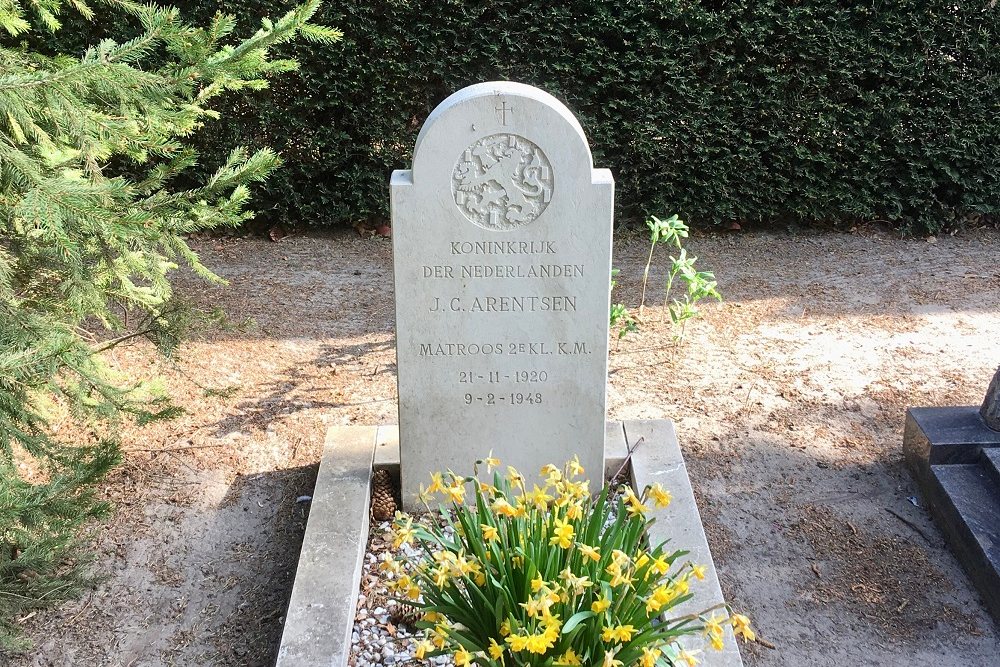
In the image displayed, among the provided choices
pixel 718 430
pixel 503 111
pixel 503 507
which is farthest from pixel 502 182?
pixel 718 430

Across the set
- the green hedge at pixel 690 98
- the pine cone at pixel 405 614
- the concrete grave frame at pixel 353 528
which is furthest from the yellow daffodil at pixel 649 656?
the green hedge at pixel 690 98

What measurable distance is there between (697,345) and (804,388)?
74 cm

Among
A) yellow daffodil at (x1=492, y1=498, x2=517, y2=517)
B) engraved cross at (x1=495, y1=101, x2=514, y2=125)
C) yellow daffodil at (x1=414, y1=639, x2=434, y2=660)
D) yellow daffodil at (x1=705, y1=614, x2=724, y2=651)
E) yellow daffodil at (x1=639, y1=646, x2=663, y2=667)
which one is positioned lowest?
yellow daffodil at (x1=639, y1=646, x2=663, y2=667)

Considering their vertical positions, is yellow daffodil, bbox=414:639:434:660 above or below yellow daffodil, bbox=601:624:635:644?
below

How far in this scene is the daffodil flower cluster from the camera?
268 centimetres

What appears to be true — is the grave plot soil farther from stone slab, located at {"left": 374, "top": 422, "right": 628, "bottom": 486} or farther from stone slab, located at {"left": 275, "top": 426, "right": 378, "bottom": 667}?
stone slab, located at {"left": 374, "top": 422, "right": 628, "bottom": 486}

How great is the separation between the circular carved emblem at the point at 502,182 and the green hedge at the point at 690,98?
3.43m

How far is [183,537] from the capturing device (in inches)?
168

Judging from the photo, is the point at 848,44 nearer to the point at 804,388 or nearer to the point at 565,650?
the point at 804,388

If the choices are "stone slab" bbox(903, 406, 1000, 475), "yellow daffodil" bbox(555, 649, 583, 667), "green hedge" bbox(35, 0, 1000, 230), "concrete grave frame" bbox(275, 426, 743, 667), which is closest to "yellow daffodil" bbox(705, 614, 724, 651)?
"yellow daffodil" bbox(555, 649, 583, 667)

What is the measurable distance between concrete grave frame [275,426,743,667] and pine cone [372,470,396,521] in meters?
0.06

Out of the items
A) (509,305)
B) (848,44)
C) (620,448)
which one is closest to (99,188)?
(509,305)

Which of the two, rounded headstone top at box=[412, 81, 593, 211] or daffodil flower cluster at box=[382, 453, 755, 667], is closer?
daffodil flower cluster at box=[382, 453, 755, 667]

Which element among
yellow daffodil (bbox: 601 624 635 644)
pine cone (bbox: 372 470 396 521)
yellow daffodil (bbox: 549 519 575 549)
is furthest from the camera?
pine cone (bbox: 372 470 396 521)
